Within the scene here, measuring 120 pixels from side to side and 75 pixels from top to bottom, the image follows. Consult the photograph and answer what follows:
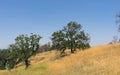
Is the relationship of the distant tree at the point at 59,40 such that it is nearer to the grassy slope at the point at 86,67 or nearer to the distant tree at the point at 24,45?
the distant tree at the point at 24,45

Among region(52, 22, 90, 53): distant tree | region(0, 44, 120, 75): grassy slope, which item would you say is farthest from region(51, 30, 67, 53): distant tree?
region(0, 44, 120, 75): grassy slope

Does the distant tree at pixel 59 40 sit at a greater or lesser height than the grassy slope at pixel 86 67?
greater

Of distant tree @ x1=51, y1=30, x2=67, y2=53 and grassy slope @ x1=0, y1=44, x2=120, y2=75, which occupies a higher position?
distant tree @ x1=51, y1=30, x2=67, y2=53

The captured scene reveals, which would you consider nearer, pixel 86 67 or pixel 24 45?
pixel 86 67

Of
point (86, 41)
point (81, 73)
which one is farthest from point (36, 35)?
point (81, 73)

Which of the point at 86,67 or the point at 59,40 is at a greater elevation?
the point at 59,40

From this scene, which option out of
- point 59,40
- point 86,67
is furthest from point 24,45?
point 86,67

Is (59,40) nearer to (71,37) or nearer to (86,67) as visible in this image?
(71,37)

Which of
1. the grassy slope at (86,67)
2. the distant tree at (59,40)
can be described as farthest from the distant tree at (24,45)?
the grassy slope at (86,67)

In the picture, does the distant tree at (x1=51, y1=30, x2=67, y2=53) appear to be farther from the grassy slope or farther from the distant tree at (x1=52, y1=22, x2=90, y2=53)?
the grassy slope

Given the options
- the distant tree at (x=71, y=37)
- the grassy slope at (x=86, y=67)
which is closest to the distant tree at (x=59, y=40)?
the distant tree at (x=71, y=37)

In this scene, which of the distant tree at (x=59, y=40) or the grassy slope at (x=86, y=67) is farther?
the distant tree at (x=59, y=40)

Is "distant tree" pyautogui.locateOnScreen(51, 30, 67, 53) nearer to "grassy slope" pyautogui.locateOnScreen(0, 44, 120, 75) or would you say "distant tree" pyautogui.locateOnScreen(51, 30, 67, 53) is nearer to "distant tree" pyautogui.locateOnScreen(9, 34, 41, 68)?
"distant tree" pyautogui.locateOnScreen(9, 34, 41, 68)

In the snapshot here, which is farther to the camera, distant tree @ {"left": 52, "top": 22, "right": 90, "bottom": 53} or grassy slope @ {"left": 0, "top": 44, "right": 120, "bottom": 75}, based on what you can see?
distant tree @ {"left": 52, "top": 22, "right": 90, "bottom": 53}
